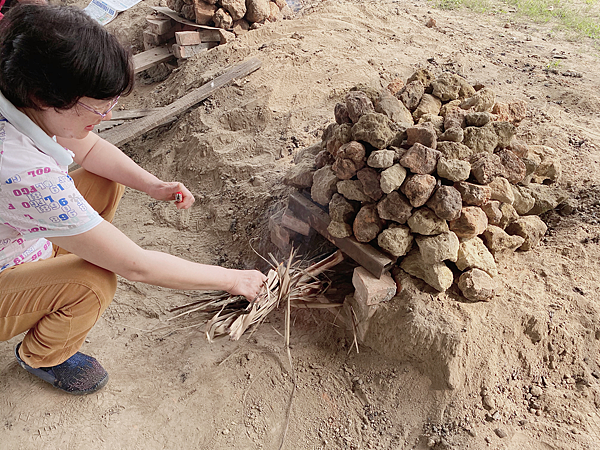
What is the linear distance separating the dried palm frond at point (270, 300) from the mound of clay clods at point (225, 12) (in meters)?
3.27

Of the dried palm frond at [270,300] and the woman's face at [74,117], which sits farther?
the dried palm frond at [270,300]

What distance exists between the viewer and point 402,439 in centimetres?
210

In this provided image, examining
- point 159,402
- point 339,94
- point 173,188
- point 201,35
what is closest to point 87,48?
point 173,188

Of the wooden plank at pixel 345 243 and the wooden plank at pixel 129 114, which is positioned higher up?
the wooden plank at pixel 345 243

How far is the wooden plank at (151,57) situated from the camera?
4777mm

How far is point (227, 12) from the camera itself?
15.6 ft

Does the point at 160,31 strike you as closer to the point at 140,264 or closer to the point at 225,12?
the point at 225,12

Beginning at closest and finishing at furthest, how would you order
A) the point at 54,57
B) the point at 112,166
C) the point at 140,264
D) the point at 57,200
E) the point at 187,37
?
the point at 54,57 → the point at 57,200 → the point at 140,264 → the point at 112,166 → the point at 187,37

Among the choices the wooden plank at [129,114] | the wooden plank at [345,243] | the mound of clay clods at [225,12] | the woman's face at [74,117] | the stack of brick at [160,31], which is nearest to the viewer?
the woman's face at [74,117]

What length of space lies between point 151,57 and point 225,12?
96 cm

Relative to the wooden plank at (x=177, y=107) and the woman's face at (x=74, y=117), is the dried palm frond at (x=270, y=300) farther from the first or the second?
the wooden plank at (x=177, y=107)

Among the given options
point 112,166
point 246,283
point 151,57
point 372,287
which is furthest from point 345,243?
point 151,57

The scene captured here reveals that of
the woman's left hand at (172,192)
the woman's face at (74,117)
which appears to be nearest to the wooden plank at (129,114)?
the woman's left hand at (172,192)

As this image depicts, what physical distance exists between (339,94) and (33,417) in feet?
10.6
